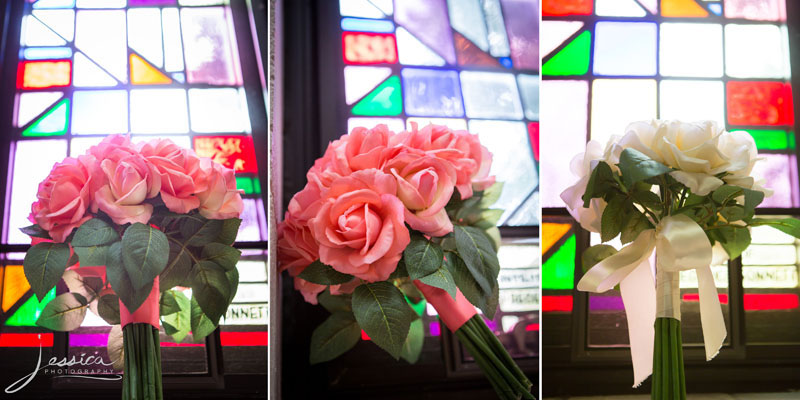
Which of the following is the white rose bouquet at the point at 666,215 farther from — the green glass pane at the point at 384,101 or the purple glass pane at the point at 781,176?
the green glass pane at the point at 384,101

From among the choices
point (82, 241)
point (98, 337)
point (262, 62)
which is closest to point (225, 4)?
point (262, 62)

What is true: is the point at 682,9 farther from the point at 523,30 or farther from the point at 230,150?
the point at 230,150

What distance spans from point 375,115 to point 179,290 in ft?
1.30

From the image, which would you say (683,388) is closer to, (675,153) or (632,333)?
(632,333)

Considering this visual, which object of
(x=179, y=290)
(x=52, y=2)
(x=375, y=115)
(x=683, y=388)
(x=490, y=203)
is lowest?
(x=683, y=388)

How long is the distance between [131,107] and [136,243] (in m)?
0.21

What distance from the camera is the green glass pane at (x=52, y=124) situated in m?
0.81

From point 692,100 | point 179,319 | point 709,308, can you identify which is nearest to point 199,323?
point 179,319

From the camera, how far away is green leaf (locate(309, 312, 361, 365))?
0.91 meters

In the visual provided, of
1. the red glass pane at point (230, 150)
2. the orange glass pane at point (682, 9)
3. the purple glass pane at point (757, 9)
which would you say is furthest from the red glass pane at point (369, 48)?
the purple glass pane at point (757, 9)

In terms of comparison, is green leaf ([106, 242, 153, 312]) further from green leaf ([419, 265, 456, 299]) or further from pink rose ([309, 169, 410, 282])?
green leaf ([419, 265, 456, 299])

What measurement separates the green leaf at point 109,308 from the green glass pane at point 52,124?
0.23 meters

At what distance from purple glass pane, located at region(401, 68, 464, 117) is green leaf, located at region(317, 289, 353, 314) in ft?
1.01

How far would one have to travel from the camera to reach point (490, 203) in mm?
951
